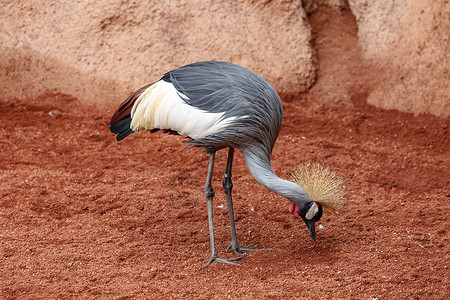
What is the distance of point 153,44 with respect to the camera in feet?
20.3

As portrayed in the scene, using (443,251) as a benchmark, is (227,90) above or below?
above

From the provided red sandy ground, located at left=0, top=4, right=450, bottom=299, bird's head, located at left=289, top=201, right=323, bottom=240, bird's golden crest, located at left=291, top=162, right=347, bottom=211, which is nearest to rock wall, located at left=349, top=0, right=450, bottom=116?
red sandy ground, located at left=0, top=4, right=450, bottom=299

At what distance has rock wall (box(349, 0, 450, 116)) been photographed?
19.2 ft

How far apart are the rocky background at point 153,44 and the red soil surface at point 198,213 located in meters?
0.26

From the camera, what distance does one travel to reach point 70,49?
6191mm

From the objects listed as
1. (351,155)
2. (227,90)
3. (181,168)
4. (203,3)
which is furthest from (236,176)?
(203,3)

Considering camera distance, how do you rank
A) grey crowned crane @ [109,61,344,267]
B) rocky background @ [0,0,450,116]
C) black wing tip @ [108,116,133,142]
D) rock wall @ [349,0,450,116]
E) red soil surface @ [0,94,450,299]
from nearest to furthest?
1. red soil surface @ [0,94,450,299]
2. grey crowned crane @ [109,61,344,267]
3. black wing tip @ [108,116,133,142]
4. rock wall @ [349,0,450,116]
5. rocky background @ [0,0,450,116]

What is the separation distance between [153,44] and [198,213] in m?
2.68

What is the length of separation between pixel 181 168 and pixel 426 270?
2390mm

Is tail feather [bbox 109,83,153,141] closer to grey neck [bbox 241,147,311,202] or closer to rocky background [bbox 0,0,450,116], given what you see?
grey neck [bbox 241,147,311,202]

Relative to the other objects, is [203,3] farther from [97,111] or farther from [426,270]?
[426,270]

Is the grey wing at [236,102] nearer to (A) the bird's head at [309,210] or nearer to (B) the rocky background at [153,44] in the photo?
(A) the bird's head at [309,210]

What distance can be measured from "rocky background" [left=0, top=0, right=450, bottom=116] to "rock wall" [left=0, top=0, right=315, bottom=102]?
1cm

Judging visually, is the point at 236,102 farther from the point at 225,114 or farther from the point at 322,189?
the point at 322,189
